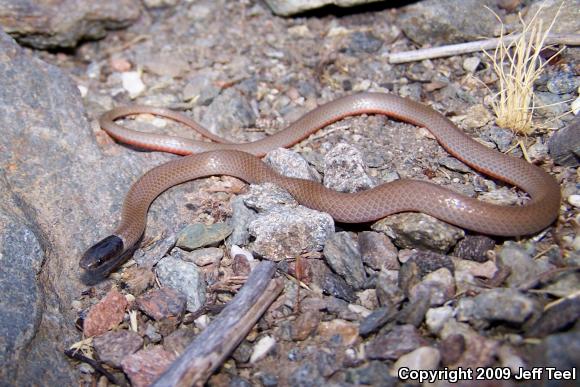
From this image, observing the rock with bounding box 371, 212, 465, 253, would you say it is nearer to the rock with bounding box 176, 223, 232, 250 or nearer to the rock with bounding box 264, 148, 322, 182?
the rock with bounding box 264, 148, 322, 182

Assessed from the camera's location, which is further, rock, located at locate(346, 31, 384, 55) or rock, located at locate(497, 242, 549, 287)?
rock, located at locate(346, 31, 384, 55)

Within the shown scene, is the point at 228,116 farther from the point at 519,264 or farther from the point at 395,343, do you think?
the point at 519,264

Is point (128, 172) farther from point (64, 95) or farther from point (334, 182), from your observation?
point (334, 182)

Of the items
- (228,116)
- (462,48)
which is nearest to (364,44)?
(462,48)

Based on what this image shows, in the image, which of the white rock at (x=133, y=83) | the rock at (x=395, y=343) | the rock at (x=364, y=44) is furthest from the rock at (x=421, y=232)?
the white rock at (x=133, y=83)

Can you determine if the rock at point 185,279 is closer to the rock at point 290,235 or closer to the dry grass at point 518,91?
the rock at point 290,235

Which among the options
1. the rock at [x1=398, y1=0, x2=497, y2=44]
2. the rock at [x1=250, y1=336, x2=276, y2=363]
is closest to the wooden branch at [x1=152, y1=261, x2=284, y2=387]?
the rock at [x1=250, y1=336, x2=276, y2=363]
